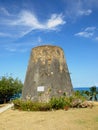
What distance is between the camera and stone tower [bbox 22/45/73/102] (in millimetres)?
21922

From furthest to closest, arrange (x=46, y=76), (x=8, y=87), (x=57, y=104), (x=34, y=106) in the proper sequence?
1. (x=8, y=87)
2. (x=46, y=76)
3. (x=34, y=106)
4. (x=57, y=104)

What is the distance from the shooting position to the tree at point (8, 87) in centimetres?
3212

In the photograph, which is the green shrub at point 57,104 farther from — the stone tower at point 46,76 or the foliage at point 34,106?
the stone tower at point 46,76

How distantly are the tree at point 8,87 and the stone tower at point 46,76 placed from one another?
9.28m

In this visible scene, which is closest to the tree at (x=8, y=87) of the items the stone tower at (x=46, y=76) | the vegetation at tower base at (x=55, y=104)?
the stone tower at (x=46, y=76)

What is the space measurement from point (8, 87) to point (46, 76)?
12001 millimetres

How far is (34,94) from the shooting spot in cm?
2200

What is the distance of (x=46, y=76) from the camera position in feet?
73.0

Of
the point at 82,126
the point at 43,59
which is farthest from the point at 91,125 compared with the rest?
the point at 43,59

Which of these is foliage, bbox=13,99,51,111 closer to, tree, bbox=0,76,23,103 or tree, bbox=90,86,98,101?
tree, bbox=0,76,23,103

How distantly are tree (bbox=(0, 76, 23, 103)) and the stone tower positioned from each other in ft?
30.4

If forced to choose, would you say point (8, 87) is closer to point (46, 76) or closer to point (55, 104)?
point (46, 76)

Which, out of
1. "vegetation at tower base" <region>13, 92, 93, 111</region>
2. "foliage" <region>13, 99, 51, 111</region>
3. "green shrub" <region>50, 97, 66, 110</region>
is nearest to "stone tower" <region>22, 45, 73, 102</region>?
"vegetation at tower base" <region>13, 92, 93, 111</region>

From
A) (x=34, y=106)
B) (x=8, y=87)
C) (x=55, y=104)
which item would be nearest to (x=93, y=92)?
(x=8, y=87)
